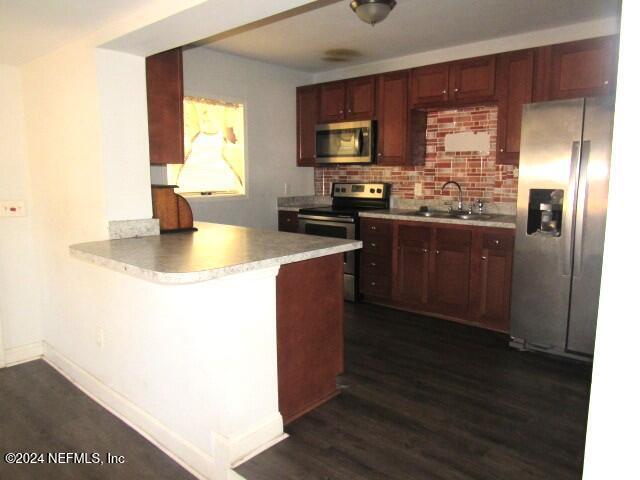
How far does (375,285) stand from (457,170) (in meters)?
1.38

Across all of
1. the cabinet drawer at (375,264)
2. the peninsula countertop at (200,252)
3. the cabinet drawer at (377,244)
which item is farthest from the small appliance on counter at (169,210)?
the cabinet drawer at (375,264)

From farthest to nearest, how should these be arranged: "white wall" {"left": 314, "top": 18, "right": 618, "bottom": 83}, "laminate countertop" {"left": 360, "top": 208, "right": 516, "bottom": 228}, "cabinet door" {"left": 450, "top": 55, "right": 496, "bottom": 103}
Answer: "cabinet door" {"left": 450, "top": 55, "right": 496, "bottom": 103} → "laminate countertop" {"left": 360, "top": 208, "right": 516, "bottom": 228} → "white wall" {"left": 314, "top": 18, "right": 618, "bottom": 83}

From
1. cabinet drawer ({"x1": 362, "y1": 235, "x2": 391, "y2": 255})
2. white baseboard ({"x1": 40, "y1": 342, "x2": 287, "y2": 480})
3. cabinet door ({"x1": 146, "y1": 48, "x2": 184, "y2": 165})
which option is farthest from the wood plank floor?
cabinet door ({"x1": 146, "y1": 48, "x2": 184, "y2": 165})

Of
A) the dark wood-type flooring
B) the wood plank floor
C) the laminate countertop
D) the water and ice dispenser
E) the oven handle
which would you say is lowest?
the dark wood-type flooring

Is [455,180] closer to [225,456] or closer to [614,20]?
[614,20]

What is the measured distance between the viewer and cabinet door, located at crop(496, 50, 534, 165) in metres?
3.67

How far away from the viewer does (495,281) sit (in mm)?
3725

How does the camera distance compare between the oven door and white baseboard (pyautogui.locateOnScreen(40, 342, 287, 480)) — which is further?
the oven door

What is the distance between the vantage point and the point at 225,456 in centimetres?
194

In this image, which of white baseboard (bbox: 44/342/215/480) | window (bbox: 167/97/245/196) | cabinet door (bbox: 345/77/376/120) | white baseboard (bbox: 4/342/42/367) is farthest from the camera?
cabinet door (bbox: 345/77/376/120)

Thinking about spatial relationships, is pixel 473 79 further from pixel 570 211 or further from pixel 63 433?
pixel 63 433

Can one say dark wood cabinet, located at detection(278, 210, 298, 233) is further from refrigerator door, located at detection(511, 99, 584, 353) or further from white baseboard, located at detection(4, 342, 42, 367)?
white baseboard, located at detection(4, 342, 42, 367)

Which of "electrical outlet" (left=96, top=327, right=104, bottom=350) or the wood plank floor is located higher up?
"electrical outlet" (left=96, top=327, right=104, bottom=350)

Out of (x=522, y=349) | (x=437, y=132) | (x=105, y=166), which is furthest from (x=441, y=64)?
(x=105, y=166)
